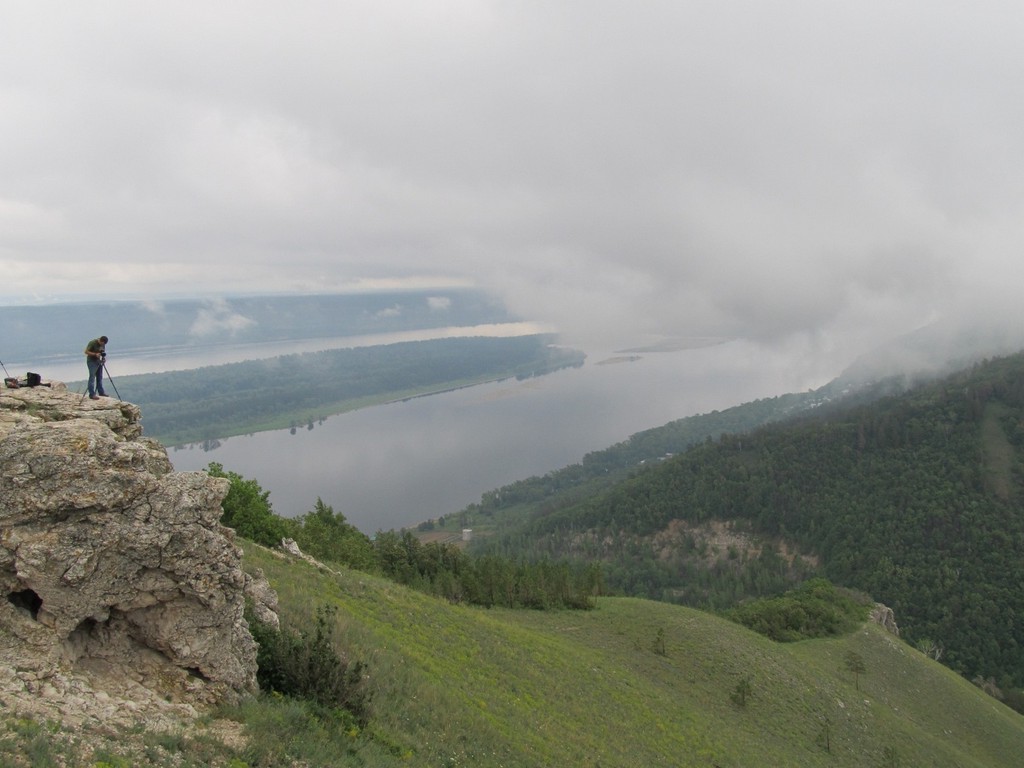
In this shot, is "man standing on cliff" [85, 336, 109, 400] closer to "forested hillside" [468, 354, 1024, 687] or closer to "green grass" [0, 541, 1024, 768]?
"green grass" [0, 541, 1024, 768]

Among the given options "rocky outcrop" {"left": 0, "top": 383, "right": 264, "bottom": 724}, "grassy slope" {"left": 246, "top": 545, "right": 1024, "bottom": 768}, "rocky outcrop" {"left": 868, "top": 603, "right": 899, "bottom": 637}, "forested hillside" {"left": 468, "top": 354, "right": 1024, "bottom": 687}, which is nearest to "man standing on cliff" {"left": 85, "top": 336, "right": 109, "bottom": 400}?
"rocky outcrop" {"left": 0, "top": 383, "right": 264, "bottom": 724}

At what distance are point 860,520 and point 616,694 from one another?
Result: 135 meters

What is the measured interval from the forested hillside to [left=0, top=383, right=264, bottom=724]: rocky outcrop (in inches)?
3959

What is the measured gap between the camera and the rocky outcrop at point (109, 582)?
8.62 m

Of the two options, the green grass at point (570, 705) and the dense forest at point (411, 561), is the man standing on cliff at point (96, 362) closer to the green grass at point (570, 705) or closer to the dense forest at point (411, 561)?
the green grass at point (570, 705)

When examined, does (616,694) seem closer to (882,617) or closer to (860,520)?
(882,617)

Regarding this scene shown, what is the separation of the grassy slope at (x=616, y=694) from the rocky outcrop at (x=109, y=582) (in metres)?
3.88

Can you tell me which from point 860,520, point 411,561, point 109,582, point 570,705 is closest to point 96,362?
point 109,582

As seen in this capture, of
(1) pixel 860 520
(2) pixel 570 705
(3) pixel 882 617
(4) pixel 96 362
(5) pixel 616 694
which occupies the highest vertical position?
(4) pixel 96 362

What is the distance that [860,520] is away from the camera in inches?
5103

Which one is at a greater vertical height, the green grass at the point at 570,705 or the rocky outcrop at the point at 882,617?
the green grass at the point at 570,705

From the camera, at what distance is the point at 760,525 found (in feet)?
495

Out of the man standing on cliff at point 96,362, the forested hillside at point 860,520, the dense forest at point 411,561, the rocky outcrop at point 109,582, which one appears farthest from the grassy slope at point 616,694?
the forested hillside at point 860,520

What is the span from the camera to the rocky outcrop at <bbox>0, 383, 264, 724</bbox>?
8.62 m
